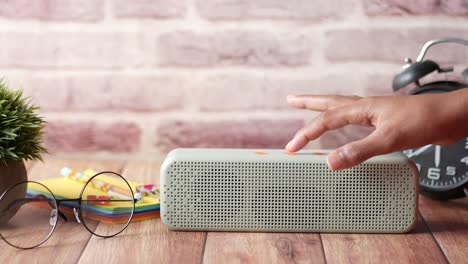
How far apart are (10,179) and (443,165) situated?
0.81m

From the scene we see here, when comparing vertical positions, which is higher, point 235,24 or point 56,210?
point 235,24

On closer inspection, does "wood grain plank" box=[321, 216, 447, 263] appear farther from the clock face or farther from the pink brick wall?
the pink brick wall

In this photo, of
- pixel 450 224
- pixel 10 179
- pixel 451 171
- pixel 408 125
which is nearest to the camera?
pixel 408 125

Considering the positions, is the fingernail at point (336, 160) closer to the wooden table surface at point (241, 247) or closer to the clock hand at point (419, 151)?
the wooden table surface at point (241, 247)

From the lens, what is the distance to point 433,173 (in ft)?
Result: 5.03

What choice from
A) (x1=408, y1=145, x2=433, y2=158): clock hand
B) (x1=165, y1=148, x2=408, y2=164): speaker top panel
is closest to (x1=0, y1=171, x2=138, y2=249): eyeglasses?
(x1=165, y1=148, x2=408, y2=164): speaker top panel

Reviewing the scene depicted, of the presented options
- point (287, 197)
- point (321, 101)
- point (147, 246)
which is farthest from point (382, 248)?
point (147, 246)

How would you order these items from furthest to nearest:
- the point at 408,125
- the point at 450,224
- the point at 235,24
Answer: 1. the point at 235,24
2. the point at 450,224
3. the point at 408,125

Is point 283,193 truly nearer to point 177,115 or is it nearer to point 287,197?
point 287,197

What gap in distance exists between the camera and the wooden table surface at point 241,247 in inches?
48.3

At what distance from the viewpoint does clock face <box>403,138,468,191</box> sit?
1512mm

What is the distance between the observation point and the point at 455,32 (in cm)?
175

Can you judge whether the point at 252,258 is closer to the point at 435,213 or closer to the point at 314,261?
the point at 314,261

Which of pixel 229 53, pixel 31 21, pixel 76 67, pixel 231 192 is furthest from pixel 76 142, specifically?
pixel 231 192
